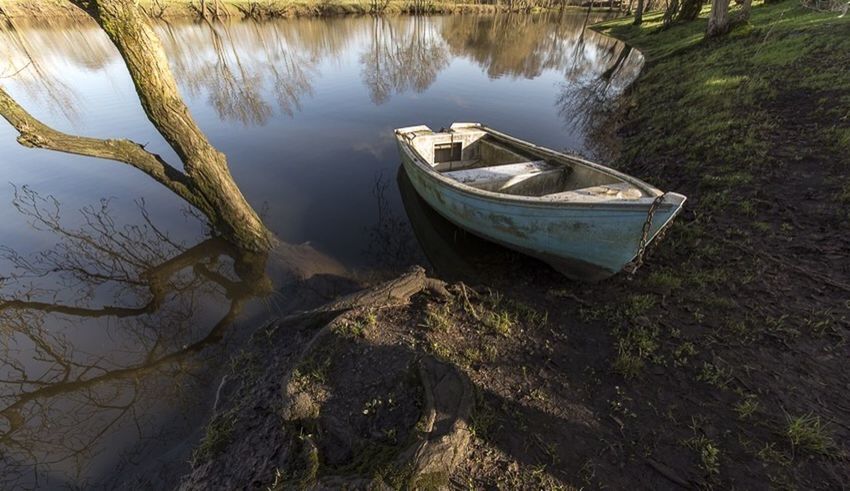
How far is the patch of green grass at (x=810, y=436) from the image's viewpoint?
2.83 metres

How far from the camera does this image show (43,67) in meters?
Result: 16.2

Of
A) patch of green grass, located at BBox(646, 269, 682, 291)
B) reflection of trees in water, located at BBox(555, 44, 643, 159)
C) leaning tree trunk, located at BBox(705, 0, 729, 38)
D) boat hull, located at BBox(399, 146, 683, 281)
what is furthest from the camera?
leaning tree trunk, located at BBox(705, 0, 729, 38)

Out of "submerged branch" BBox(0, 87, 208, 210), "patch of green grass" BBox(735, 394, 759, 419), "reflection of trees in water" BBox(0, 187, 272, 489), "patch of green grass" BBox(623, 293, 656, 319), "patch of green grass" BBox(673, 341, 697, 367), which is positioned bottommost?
"reflection of trees in water" BBox(0, 187, 272, 489)

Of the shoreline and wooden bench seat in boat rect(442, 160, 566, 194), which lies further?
the shoreline

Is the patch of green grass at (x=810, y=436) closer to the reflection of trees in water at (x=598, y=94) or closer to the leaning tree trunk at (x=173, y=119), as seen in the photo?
the leaning tree trunk at (x=173, y=119)

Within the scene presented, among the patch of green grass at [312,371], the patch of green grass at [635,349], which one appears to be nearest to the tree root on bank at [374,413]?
the patch of green grass at [312,371]

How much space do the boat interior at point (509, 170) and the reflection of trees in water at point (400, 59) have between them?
26.1 ft

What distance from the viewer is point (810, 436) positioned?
288 cm

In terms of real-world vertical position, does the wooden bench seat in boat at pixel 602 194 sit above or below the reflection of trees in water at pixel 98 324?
above

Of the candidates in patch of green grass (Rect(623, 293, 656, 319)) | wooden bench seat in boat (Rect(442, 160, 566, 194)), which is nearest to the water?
wooden bench seat in boat (Rect(442, 160, 566, 194))

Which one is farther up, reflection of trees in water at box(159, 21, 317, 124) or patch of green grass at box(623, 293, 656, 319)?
reflection of trees in water at box(159, 21, 317, 124)

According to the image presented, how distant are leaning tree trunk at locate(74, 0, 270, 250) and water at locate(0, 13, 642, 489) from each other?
745 millimetres

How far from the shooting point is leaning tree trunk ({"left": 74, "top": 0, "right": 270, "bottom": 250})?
181 inches

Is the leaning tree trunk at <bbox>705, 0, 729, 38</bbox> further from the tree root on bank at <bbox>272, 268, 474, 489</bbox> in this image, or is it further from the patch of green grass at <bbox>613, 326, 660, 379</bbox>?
the tree root on bank at <bbox>272, 268, 474, 489</bbox>
